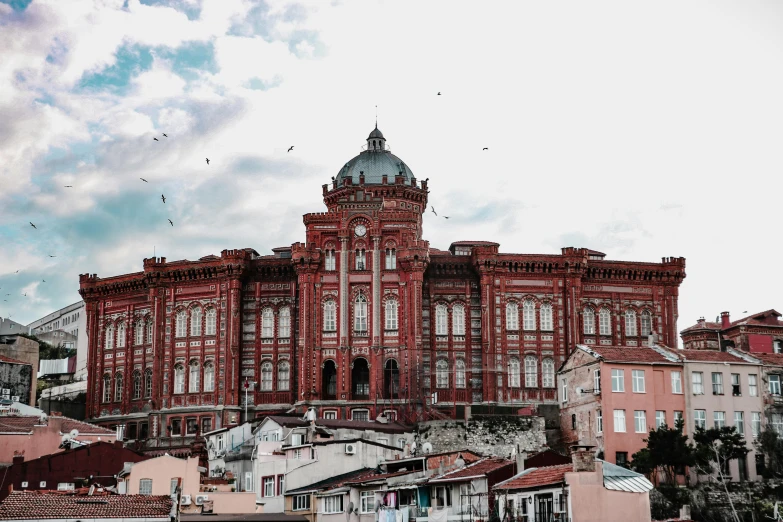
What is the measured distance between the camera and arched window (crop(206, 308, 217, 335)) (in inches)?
3585

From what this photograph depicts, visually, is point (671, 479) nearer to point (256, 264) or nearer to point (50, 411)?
point (256, 264)

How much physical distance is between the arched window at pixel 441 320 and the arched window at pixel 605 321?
39.9ft

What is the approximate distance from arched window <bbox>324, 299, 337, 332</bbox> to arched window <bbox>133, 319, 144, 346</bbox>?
16370 millimetres

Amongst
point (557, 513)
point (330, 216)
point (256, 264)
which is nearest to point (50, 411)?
point (256, 264)

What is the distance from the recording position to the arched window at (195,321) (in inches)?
3602

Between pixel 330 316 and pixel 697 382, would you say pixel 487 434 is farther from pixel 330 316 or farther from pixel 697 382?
pixel 330 316

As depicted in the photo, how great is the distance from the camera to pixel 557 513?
46.6m

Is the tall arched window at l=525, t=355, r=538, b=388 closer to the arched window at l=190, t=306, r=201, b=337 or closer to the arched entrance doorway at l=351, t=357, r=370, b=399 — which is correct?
the arched entrance doorway at l=351, t=357, r=370, b=399

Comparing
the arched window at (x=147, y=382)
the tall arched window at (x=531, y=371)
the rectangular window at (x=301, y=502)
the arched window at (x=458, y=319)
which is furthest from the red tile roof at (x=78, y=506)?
the tall arched window at (x=531, y=371)

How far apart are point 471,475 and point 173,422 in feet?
139

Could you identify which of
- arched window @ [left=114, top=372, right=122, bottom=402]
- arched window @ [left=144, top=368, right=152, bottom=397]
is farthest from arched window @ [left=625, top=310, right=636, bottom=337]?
arched window @ [left=114, top=372, right=122, bottom=402]

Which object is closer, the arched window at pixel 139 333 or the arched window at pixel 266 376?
the arched window at pixel 266 376

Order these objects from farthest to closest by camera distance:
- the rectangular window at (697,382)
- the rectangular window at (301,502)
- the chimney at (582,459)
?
1. the rectangular window at (697,382)
2. the rectangular window at (301,502)
3. the chimney at (582,459)

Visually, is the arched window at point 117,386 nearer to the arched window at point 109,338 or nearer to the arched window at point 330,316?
the arched window at point 109,338
